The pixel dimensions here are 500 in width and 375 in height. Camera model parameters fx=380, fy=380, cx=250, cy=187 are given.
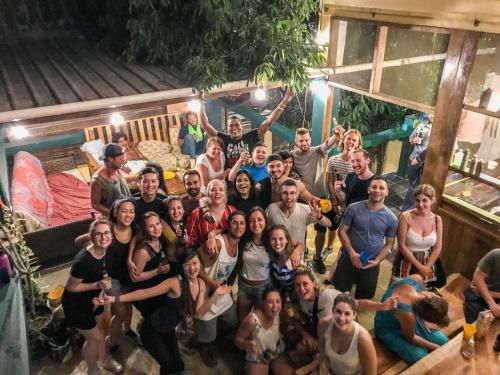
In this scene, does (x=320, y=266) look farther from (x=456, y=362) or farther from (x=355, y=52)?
(x=355, y=52)

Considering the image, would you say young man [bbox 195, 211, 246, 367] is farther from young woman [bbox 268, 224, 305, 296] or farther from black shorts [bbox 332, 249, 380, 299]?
black shorts [bbox 332, 249, 380, 299]

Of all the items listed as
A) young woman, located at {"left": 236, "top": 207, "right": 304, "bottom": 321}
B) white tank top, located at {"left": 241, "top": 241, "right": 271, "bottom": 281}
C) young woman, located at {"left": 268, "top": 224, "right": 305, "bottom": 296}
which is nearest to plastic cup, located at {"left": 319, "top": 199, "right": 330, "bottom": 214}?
young woman, located at {"left": 236, "top": 207, "right": 304, "bottom": 321}

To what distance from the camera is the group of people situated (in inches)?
143

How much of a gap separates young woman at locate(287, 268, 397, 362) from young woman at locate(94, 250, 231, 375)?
82 centimetres

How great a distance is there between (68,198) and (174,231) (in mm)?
4049

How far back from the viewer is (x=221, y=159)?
18.7ft

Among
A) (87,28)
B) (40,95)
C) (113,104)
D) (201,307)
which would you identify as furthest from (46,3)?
(201,307)

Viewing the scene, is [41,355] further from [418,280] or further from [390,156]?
[390,156]

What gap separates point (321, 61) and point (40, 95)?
4.43 meters

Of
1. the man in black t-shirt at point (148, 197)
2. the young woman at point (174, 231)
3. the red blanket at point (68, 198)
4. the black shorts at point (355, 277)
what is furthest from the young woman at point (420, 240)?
the red blanket at point (68, 198)

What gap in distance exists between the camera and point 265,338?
3812 millimetres

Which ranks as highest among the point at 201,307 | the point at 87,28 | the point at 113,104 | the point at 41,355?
the point at 87,28

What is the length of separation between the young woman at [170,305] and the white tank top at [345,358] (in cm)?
114

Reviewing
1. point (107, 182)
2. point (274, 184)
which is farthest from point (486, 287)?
point (107, 182)
